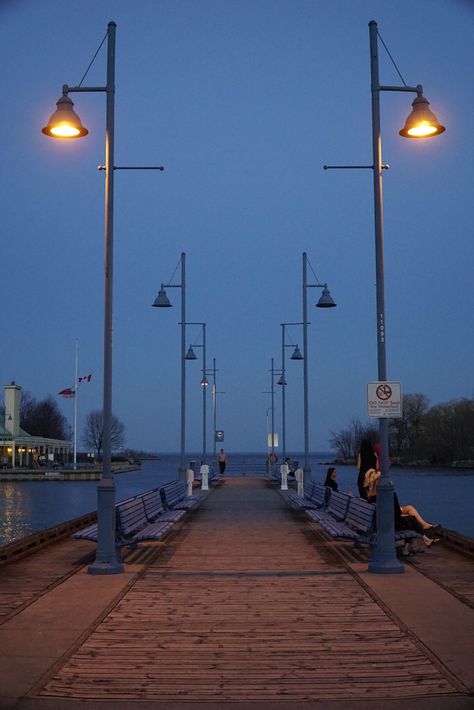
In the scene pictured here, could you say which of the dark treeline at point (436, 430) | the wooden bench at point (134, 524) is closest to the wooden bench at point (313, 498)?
the wooden bench at point (134, 524)

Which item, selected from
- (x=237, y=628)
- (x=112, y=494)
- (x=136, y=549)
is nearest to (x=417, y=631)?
(x=237, y=628)

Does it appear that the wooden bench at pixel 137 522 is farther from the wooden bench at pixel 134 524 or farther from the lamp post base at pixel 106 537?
the lamp post base at pixel 106 537

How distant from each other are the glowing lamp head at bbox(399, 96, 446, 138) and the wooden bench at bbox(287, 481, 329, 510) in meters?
10.8

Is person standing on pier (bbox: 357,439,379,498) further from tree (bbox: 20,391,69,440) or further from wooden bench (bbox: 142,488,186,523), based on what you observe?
tree (bbox: 20,391,69,440)

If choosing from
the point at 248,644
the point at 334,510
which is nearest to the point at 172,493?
the point at 334,510

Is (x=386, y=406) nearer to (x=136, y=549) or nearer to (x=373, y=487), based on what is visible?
(x=373, y=487)

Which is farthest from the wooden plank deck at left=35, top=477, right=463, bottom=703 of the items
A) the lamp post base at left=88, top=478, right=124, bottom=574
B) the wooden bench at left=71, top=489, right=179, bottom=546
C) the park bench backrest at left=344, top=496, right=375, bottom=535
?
the park bench backrest at left=344, top=496, right=375, bottom=535

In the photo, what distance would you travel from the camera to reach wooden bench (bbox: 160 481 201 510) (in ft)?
69.8

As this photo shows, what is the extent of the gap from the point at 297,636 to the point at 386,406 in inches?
200

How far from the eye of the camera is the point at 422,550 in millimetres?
13602

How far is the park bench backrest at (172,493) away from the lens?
21203 millimetres

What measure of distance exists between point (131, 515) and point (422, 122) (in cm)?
798

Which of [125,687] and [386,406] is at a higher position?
[386,406]

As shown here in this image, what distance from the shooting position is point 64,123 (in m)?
12.1
